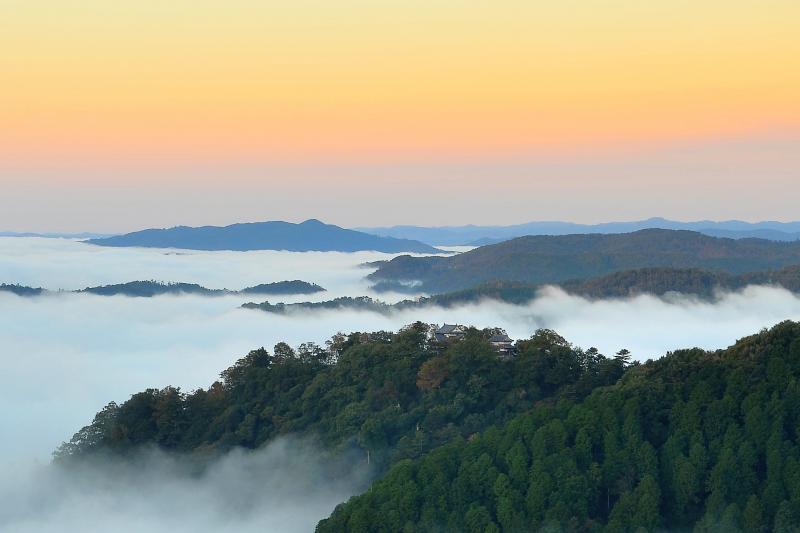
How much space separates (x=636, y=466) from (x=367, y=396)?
2409 centimetres

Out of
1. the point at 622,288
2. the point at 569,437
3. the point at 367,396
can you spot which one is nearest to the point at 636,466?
the point at 569,437

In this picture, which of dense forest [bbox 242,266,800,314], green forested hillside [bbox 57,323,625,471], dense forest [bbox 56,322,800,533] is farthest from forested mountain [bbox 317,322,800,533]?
dense forest [bbox 242,266,800,314]

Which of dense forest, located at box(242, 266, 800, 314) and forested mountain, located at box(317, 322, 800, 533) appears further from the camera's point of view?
dense forest, located at box(242, 266, 800, 314)

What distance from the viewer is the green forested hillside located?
2483 inches

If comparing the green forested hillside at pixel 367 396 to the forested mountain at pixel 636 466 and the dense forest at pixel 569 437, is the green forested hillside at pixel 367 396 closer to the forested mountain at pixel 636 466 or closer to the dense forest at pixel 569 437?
the dense forest at pixel 569 437

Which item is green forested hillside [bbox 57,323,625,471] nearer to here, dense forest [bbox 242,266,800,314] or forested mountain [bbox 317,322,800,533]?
forested mountain [bbox 317,322,800,533]

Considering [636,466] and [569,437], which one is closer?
[636,466]

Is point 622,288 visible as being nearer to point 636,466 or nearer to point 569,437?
point 569,437

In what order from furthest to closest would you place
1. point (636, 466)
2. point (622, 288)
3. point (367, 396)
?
point (622, 288)
point (367, 396)
point (636, 466)

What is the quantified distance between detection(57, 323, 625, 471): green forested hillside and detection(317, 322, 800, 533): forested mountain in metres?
7.24

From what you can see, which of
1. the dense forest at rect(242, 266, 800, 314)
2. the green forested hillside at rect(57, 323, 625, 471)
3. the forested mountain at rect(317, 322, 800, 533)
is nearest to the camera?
the forested mountain at rect(317, 322, 800, 533)

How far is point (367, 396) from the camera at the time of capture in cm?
6812

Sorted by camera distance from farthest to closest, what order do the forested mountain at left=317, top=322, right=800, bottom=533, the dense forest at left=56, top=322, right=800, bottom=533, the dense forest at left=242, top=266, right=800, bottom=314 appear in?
the dense forest at left=242, top=266, right=800, bottom=314 < the dense forest at left=56, top=322, right=800, bottom=533 < the forested mountain at left=317, top=322, right=800, bottom=533

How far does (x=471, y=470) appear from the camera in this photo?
49.9 metres
